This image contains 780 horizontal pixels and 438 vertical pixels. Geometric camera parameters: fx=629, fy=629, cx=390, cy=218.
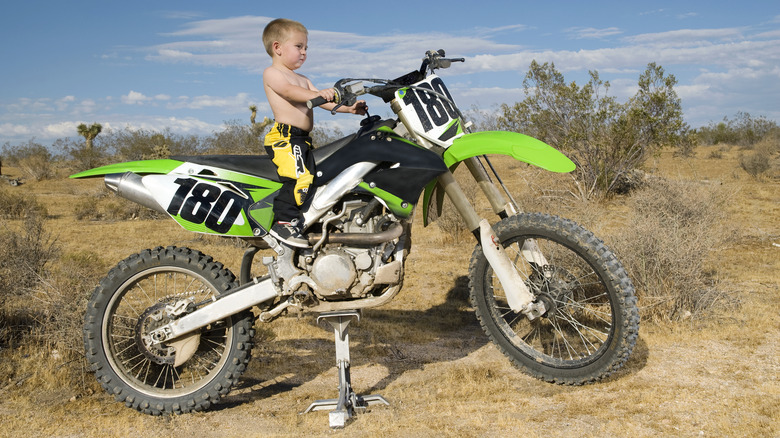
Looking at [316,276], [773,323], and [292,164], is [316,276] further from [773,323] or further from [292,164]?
[773,323]

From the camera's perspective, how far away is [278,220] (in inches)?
156

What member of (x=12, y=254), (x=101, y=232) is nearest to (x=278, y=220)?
(x=12, y=254)

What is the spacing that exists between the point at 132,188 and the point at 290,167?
1.12m

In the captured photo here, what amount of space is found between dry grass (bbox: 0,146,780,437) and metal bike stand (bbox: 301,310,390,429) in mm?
71

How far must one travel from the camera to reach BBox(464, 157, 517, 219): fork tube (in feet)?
13.7

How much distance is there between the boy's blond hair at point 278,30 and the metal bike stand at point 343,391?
1.75 metres

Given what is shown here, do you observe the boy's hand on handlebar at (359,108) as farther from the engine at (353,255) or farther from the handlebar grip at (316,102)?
the engine at (353,255)

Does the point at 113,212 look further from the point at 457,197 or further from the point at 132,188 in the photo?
the point at 457,197

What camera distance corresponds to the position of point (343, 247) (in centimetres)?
398

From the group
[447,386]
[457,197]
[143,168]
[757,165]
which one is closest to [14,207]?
[143,168]

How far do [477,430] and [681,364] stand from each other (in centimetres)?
180

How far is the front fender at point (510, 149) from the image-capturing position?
378 cm

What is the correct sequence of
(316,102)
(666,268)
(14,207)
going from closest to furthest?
(316,102) → (666,268) → (14,207)

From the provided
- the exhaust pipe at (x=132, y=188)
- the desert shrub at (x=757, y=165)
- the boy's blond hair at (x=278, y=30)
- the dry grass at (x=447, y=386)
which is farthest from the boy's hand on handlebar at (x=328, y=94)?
the desert shrub at (x=757, y=165)
